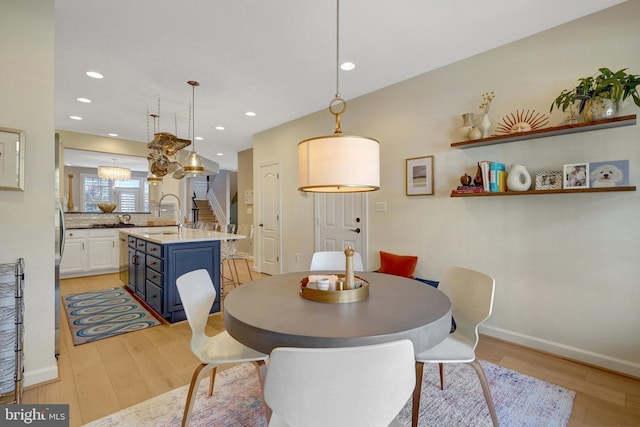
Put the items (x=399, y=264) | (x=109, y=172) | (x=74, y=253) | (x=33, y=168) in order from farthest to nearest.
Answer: (x=109, y=172) → (x=74, y=253) → (x=399, y=264) → (x=33, y=168)

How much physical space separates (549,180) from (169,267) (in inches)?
141

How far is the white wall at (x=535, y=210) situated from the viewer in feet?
7.06

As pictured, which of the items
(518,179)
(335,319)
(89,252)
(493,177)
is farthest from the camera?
(89,252)

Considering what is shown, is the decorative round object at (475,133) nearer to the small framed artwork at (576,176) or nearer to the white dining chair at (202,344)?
the small framed artwork at (576,176)

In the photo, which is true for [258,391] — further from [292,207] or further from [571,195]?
[292,207]

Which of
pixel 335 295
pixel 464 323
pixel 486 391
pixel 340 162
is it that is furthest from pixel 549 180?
pixel 335 295

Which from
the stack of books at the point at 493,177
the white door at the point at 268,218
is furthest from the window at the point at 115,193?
the stack of books at the point at 493,177

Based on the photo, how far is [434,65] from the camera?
9.98 ft

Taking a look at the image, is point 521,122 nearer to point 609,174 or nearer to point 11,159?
point 609,174

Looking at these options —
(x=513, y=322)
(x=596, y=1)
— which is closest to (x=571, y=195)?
(x=513, y=322)

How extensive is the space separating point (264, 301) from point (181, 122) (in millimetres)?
4559

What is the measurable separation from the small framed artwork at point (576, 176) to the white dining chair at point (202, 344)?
2481 millimetres

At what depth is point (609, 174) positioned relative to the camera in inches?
83.4

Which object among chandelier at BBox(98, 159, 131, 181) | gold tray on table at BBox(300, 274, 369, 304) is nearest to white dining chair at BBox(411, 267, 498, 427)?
gold tray on table at BBox(300, 274, 369, 304)
